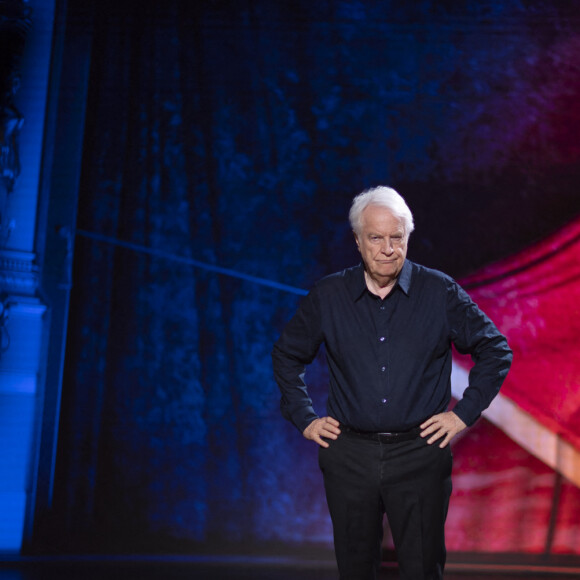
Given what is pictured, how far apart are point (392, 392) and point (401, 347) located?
0.12 m

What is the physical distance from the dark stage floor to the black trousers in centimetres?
122

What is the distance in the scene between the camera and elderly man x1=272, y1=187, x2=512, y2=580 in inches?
63.2

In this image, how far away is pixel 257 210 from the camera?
121 inches

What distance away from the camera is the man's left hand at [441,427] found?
1.61m

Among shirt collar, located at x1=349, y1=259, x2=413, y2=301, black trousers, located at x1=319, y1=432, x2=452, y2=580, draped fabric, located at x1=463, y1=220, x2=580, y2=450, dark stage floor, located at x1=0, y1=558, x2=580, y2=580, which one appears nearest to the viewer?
black trousers, located at x1=319, y1=432, x2=452, y2=580

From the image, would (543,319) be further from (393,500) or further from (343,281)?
(393,500)

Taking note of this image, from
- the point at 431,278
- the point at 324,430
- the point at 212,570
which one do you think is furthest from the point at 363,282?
the point at 212,570

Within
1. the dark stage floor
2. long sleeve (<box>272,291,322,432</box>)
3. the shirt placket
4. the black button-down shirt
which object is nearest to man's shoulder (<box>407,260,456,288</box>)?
the black button-down shirt

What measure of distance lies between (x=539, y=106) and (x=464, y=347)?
1816 mm

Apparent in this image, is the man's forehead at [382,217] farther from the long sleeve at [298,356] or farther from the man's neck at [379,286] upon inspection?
the long sleeve at [298,356]

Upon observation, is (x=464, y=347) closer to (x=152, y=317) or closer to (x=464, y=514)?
(x=464, y=514)

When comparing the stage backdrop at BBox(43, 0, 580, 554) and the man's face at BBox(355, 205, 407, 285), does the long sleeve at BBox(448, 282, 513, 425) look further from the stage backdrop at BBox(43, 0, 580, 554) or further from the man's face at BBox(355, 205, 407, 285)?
the stage backdrop at BBox(43, 0, 580, 554)

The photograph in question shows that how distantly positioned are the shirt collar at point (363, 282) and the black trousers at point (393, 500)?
0.38m

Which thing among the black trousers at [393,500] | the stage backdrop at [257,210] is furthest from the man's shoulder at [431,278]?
the stage backdrop at [257,210]
